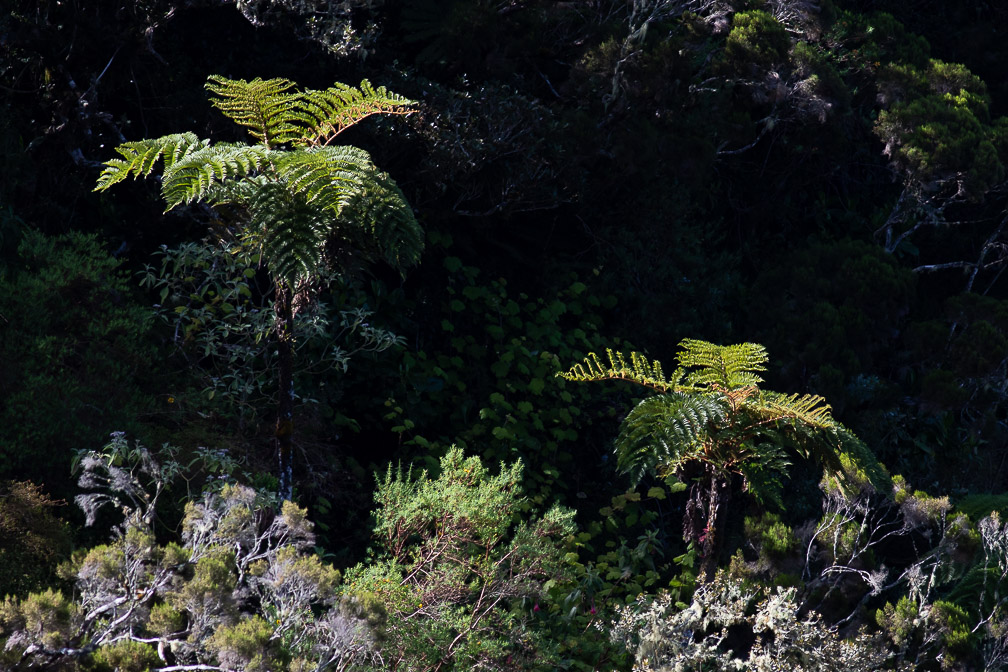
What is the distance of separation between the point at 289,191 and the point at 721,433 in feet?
8.63

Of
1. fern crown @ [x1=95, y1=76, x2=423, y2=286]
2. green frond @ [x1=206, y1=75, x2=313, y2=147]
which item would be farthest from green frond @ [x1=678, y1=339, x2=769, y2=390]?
green frond @ [x1=206, y1=75, x2=313, y2=147]

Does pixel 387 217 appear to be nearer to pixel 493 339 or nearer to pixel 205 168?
pixel 205 168

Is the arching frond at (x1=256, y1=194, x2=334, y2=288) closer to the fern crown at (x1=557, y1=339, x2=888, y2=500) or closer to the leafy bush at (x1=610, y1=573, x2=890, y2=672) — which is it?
the fern crown at (x1=557, y1=339, x2=888, y2=500)

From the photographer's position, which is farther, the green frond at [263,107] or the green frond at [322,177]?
the green frond at [263,107]

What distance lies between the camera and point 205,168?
5.01 meters

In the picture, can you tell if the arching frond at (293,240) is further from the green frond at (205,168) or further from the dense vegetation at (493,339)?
the green frond at (205,168)

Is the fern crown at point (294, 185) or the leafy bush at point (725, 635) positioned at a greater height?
the fern crown at point (294, 185)

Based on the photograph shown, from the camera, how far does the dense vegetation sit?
502 cm

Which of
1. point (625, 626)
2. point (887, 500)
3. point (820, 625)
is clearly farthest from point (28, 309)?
point (887, 500)

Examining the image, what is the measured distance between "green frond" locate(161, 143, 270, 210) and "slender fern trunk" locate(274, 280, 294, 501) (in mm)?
621

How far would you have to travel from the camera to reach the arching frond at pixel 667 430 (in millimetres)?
5629

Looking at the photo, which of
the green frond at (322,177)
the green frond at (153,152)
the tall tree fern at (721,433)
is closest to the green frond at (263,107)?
the green frond at (153,152)

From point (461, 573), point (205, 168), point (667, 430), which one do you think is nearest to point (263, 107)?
point (205, 168)

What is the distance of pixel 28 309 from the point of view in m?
5.77
